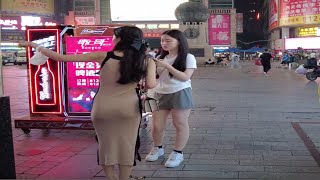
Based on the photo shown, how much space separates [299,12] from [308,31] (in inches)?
175

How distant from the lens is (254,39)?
10244 cm

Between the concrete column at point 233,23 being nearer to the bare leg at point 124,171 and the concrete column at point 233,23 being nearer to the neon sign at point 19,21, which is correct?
the neon sign at point 19,21

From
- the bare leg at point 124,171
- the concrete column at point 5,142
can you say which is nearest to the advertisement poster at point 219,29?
the concrete column at point 5,142

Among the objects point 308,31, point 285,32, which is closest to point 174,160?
point 308,31

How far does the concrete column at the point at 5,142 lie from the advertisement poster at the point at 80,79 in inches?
120

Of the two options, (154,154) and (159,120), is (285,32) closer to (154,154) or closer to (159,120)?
(154,154)

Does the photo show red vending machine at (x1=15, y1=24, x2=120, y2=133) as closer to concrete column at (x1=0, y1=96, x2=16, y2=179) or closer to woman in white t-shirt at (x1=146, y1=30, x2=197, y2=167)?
woman in white t-shirt at (x1=146, y1=30, x2=197, y2=167)

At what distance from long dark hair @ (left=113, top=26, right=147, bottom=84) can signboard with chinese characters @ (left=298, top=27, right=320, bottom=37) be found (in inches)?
2189

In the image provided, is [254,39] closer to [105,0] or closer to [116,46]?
[105,0]

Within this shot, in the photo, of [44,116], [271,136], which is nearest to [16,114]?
[44,116]

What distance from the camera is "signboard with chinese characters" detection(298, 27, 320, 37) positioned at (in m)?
56.3

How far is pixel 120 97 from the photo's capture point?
377 centimetres

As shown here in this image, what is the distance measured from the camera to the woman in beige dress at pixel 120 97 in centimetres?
376

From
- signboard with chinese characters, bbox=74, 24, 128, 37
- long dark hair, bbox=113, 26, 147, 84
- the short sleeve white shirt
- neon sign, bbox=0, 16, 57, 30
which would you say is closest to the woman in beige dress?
long dark hair, bbox=113, 26, 147, 84
